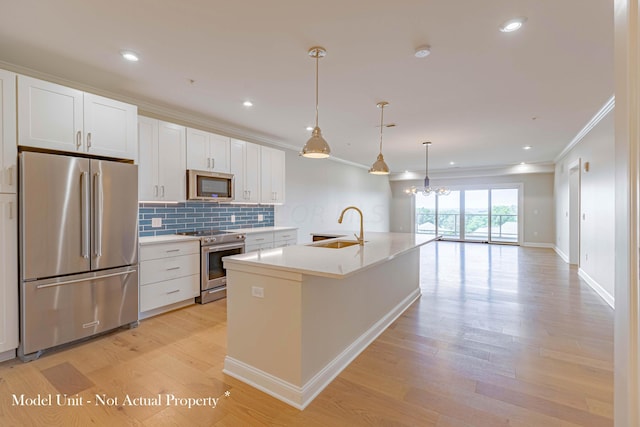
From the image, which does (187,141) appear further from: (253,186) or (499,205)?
(499,205)

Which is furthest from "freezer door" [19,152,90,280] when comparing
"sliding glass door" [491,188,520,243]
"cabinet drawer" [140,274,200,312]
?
"sliding glass door" [491,188,520,243]

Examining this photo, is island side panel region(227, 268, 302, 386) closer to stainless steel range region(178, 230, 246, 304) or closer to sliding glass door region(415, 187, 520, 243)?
stainless steel range region(178, 230, 246, 304)

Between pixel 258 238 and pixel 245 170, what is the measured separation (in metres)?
1.13

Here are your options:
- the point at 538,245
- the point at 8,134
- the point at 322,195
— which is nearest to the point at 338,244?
the point at 8,134

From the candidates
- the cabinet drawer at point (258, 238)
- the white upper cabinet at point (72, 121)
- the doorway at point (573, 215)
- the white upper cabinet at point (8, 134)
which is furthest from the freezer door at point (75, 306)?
the doorway at point (573, 215)

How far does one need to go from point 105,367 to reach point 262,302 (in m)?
1.45

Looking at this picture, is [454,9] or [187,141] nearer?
[454,9]

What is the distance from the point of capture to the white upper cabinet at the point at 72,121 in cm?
245

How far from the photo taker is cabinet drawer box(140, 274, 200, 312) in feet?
10.8

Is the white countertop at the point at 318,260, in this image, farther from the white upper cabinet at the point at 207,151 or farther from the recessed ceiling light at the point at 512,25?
the white upper cabinet at the point at 207,151

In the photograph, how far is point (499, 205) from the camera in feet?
32.1

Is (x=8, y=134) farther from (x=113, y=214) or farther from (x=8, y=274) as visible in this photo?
(x=8, y=274)

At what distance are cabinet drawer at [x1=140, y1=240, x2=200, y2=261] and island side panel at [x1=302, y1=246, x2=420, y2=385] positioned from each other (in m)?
2.23

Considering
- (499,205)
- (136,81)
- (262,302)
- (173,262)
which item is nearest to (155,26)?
(136,81)
